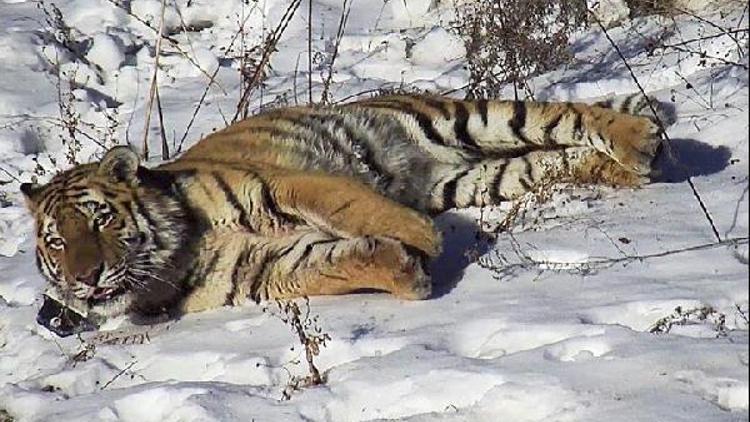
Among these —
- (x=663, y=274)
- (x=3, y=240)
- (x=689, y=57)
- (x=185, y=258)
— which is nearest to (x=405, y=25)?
(x=689, y=57)

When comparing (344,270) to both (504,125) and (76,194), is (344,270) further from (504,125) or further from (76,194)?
(504,125)

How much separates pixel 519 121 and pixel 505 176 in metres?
0.23

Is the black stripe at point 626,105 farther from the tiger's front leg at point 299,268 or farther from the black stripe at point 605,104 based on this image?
the tiger's front leg at point 299,268

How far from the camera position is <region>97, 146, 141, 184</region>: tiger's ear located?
456 centimetres

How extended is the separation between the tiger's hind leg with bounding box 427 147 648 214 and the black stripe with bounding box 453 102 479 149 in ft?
0.36

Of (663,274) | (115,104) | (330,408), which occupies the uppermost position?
(115,104)

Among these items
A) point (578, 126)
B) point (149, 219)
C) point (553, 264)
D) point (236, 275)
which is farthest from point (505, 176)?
point (149, 219)

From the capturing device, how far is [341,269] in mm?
4219

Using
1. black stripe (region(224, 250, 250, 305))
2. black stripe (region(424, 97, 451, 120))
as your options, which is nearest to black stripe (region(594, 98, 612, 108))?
black stripe (region(424, 97, 451, 120))

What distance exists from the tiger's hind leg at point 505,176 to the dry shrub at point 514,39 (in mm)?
1061

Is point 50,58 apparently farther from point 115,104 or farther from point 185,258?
point 185,258

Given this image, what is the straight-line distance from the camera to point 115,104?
7227 millimetres

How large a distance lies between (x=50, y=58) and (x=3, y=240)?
2084 mm

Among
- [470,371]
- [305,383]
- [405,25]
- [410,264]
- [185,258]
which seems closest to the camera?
[470,371]
